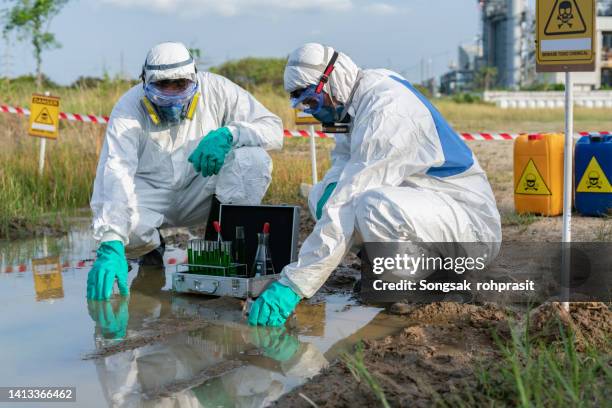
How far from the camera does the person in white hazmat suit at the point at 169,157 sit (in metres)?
5.00

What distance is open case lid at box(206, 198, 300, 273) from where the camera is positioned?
15.6 ft

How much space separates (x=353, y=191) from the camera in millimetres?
4027

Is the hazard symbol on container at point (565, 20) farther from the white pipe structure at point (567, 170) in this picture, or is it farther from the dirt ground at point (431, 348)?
the dirt ground at point (431, 348)

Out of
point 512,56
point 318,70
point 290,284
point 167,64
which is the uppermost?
point 512,56

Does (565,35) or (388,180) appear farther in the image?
(388,180)

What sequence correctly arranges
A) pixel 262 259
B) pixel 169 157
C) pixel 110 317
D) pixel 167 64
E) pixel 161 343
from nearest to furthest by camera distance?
1. pixel 161 343
2. pixel 110 317
3. pixel 262 259
4. pixel 167 64
5. pixel 169 157

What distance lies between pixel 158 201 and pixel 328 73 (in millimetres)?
1978

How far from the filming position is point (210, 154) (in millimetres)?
5125

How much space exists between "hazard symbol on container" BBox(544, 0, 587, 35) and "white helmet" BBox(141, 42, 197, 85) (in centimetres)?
248

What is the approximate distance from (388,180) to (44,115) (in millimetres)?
6570

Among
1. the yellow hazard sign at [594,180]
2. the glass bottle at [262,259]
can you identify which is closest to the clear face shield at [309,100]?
the glass bottle at [262,259]

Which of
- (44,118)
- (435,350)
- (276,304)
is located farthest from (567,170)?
(44,118)

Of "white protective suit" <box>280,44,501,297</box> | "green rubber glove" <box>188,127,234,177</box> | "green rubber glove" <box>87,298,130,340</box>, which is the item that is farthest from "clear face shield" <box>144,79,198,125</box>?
"green rubber glove" <box>87,298,130,340</box>

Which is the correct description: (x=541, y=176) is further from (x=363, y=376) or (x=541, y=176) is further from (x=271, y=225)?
(x=363, y=376)
